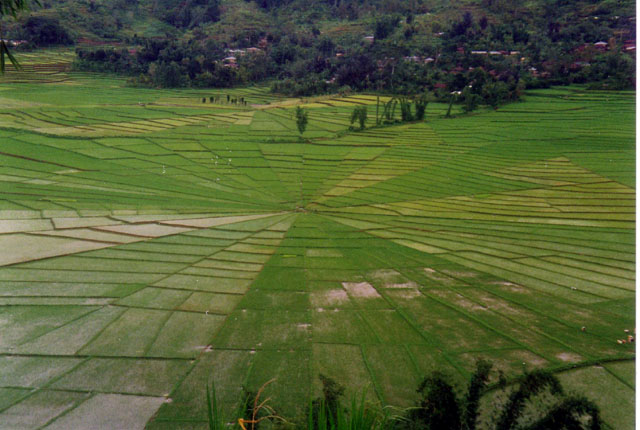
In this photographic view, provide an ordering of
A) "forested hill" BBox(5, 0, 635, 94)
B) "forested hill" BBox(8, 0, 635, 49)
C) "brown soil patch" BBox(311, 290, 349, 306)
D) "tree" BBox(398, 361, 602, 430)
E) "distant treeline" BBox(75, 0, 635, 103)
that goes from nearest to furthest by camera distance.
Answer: "tree" BBox(398, 361, 602, 430) → "brown soil patch" BBox(311, 290, 349, 306) → "distant treeline" BBox(75, 0, 635, 103) → "forested hill" BBox(5, 0, 635, 94) → "forested hill" BBox(8, 0, 635, 49)

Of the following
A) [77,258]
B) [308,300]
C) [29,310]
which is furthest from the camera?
[77,258]

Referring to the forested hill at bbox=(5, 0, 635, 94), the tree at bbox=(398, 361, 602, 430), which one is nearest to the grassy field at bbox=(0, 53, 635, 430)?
the tree at bbox=(398, 361, 602, 430)

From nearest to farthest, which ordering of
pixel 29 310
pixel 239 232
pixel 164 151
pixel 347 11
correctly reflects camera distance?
pixel 29 310 → pixel 239 232 → pixel 164 151 → pixel 347 11

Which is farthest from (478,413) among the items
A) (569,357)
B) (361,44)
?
(361,44)

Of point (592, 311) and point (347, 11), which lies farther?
point (347, 11)

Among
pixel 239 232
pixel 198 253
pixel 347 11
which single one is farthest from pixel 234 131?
pixel 347 11

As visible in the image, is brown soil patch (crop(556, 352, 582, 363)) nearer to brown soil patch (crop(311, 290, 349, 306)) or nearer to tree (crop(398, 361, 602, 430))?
tree (crop(398, 361, 602, 430))

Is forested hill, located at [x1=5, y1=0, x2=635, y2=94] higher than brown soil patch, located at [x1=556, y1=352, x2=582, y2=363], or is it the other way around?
forested hill, located at [x1=5, y1=0, x2=635, y2=94]

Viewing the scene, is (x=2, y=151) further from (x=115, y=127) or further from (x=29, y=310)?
(x=29, y=310)
